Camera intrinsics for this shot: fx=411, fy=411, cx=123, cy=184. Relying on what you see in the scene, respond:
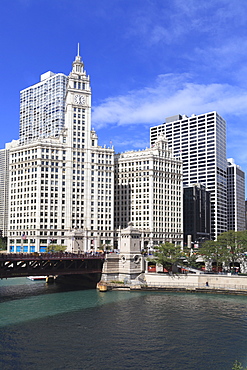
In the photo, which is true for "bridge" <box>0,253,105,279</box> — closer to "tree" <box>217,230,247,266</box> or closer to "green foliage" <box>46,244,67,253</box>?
"green foliage" <box>46,244,67,253</box>

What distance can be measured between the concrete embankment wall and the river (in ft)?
33.2

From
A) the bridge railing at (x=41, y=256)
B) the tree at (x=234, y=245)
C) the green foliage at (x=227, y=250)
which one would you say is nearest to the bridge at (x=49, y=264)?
the bridge railing at (x=41, y=256)

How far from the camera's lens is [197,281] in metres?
124

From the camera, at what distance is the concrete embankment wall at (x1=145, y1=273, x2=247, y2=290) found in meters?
119

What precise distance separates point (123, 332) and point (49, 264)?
184 feet

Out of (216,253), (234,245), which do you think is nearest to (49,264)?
(216,253)

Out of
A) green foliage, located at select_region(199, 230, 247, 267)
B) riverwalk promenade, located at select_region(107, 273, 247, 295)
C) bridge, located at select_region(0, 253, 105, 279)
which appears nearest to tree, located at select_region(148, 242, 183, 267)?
riverwalk promenade, located at select_region(107, 273, 247, 295)

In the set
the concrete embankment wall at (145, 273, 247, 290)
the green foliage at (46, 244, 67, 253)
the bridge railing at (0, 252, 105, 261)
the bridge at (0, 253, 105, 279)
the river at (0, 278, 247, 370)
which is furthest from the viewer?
the green foliage at (46, 244, 67, 253)

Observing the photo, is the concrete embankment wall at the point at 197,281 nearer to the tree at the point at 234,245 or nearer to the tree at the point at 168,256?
the tree at the point at 168,256

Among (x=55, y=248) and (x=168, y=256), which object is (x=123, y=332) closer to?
(x=168, y=256)

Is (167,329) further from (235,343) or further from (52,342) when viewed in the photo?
(52,342)

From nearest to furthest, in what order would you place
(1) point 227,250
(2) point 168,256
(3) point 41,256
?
(3) point 41,256 < (2) point 168,256 < (1) point 227,250

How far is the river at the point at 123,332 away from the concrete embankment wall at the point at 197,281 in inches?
399

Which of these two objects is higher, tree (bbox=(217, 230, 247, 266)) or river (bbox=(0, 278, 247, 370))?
tree (bbox=(217, 230, 247, 266))
